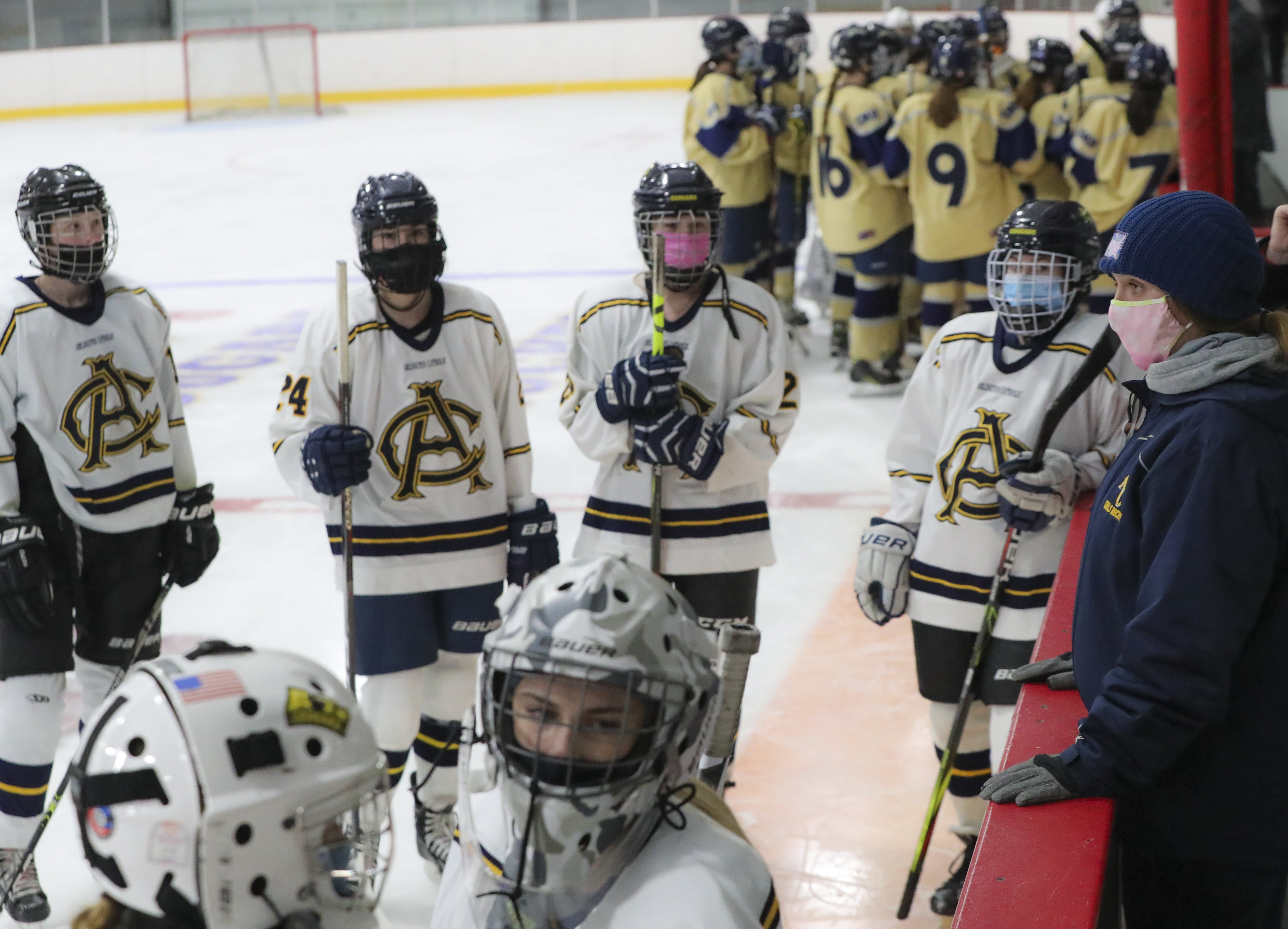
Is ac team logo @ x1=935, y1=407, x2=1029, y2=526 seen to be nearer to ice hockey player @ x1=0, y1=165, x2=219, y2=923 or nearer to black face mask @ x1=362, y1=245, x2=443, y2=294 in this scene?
black face mask @ x1=362, y1=245, x2=443, y2=294

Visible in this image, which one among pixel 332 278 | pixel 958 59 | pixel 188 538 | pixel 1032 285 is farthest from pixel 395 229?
pixel 332 278

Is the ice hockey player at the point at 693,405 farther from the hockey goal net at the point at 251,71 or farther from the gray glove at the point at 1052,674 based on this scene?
the hockey goal net at the point at 251,71

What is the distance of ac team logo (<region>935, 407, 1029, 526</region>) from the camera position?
255cm

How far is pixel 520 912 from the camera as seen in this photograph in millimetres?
1356

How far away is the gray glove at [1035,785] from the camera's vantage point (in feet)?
5.56

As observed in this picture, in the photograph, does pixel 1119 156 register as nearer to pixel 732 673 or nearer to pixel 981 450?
pixel 981 450

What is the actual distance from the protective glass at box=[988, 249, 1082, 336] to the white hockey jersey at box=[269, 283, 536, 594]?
94 cm

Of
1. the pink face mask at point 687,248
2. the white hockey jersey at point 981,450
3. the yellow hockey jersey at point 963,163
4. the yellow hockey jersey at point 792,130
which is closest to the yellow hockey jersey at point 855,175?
the yellow hockey jersey at point 963,163

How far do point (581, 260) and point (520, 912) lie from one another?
839cm

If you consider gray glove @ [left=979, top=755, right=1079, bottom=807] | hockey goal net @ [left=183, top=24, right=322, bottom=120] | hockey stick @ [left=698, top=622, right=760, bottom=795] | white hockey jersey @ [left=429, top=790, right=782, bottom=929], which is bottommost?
gray glove @ [left=979, top=755, right=1079, bottom=807]

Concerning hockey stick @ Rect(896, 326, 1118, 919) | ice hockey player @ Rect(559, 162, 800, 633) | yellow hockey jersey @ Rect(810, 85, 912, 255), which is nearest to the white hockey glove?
hockey stick @ Rect(896, 326, 1118, 919)

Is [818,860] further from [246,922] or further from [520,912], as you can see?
[246,922]

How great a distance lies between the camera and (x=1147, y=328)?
1766 millimetres

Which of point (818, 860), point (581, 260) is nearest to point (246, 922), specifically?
point (818, 860)
